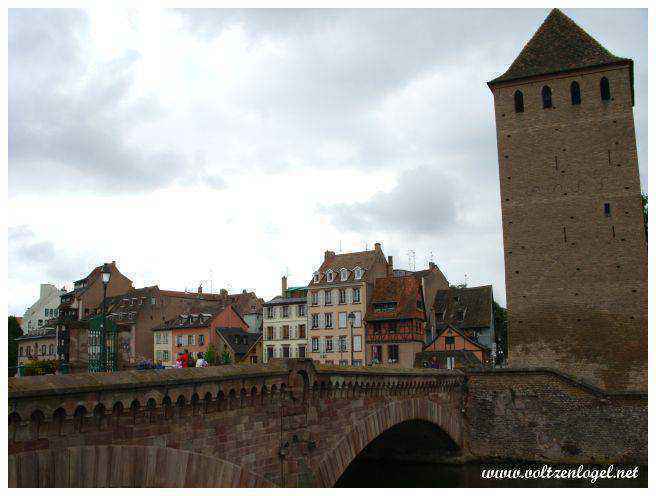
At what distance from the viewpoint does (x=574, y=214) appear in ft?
131

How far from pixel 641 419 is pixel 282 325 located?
35.1 metres

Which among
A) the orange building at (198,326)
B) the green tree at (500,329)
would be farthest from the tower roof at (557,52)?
the orange building at (198,326)

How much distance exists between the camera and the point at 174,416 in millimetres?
14258

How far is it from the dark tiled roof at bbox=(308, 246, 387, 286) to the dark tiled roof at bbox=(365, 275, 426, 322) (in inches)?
66.9

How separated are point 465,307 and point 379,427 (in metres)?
34.2

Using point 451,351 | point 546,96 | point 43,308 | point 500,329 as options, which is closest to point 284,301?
point 451,351

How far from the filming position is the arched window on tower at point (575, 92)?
1615 inches

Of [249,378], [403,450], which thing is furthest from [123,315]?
[249,378]

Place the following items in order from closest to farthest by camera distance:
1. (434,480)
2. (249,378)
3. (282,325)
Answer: (249,378) → (434,480) → (282,325)

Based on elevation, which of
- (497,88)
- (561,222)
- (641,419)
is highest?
(497,88)

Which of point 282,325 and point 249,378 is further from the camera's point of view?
point 282,325

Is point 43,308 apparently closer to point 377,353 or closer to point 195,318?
point 195,318

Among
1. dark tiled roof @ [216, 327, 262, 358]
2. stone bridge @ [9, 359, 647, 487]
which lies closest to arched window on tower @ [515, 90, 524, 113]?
stone bridge @ [9, 359, 647, 487]

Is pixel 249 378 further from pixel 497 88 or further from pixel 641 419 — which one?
pixel 497 88
